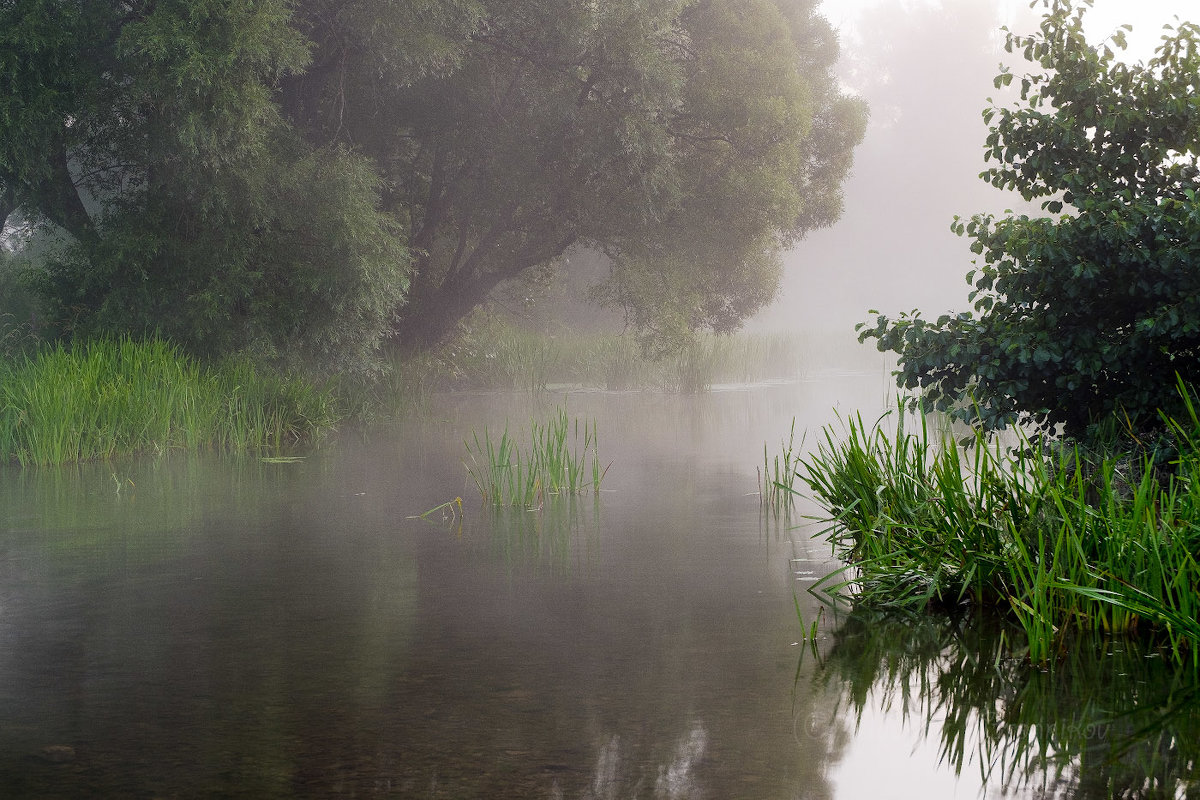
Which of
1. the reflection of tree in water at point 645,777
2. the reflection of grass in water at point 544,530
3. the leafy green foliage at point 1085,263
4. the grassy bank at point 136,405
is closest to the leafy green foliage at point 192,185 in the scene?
the grassy bank at point 136,405

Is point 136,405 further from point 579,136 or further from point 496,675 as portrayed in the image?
point 496,675

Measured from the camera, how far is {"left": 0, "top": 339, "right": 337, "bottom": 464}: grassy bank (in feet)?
40.0

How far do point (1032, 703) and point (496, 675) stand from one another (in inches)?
83.8

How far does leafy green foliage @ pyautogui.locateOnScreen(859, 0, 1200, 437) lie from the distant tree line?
9.21 metres

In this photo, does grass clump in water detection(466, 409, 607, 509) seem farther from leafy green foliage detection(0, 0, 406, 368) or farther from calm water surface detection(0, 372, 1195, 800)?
leafy green foliage detection(0, 0, 406, 368)

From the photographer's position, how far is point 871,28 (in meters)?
74.4

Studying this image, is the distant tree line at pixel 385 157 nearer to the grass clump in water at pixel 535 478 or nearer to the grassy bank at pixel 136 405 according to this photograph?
the grassy bank at pixel 136 405

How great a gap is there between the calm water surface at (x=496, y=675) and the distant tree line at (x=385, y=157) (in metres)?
6.20

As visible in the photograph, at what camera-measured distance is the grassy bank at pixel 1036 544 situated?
16.4ft

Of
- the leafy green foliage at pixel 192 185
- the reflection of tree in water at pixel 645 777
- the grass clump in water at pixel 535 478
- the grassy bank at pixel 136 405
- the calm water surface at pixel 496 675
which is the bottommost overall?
the reflection of tree in water at pixel 645 777

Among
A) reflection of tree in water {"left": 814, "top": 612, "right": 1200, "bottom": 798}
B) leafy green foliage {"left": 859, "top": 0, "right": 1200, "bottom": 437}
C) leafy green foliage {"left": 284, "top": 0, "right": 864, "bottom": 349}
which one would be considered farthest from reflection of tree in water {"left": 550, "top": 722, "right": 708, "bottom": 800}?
leafy green foliage {"left": 284, "top": 0, "right": 864, "bottom": 349}

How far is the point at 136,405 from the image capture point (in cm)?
1305

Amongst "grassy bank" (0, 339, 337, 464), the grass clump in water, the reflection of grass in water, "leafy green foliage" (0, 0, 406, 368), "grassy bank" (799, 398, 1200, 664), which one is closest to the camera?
"grassy bank" (799, 398, 1200, 664)

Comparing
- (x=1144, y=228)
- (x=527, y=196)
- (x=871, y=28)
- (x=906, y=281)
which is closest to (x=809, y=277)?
(x=906, y=281)
